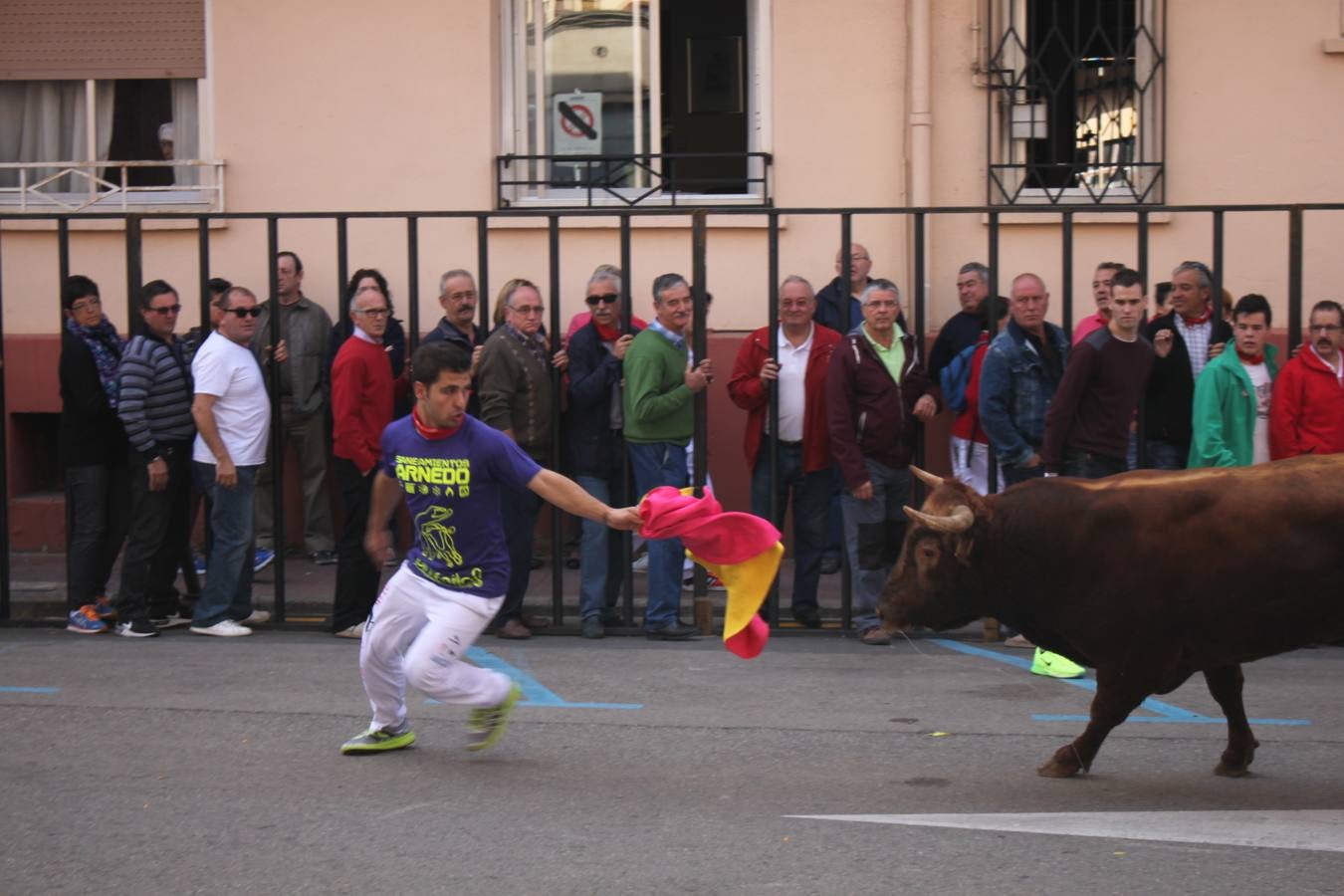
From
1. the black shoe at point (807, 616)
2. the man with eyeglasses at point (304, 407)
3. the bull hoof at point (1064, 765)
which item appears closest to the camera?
the bull hoof at point (1064, 765)

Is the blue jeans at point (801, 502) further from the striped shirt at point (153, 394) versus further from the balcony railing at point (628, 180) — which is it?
the balcony railing at point (628, 180)

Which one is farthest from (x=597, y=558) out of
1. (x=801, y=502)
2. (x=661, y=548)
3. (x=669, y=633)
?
(x=801, y=502)

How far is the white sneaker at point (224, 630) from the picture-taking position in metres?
10.0

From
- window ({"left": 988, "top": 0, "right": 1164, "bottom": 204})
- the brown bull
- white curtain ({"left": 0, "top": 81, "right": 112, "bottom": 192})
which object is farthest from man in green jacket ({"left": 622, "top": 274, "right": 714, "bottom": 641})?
white curtain ({"left": 0, "top": 81, "right": 112, "bottom": 192})

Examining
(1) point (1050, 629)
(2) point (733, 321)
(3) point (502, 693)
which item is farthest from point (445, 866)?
(2) point (733, 321)

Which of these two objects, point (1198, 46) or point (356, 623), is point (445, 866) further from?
point (1198, 46)

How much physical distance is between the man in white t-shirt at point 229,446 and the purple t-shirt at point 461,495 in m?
3.18

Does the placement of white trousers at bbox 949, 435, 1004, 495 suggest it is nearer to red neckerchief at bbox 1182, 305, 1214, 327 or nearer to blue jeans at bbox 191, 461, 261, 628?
red neckerchief at bbox 1182, 305, 1214, 327

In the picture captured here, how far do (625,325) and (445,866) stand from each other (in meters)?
4.73

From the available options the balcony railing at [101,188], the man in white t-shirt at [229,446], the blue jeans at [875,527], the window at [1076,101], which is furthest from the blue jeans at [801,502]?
the balcony railing at [101,188]

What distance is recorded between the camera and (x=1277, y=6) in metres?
12.5

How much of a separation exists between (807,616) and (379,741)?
11.9 ft

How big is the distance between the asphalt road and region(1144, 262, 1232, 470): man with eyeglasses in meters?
1.35

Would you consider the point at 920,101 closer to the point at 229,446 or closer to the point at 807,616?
the point at 807,616
